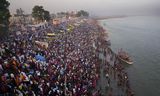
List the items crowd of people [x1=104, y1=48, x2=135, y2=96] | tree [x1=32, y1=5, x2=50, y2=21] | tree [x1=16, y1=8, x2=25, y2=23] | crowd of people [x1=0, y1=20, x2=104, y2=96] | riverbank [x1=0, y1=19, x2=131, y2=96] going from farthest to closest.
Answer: tree [x1=16, y1=8, x2=25, y2=23] < tree [x1=32, y1=5, x2=50, y2=21] < crowd of people [x1=104, y1=48, x2=135, y2=96] < riverbank [x1=0, y1=19, x2=131, y2=96] < crowd of people [x1=0, y1=20, x2=104, y2=96]

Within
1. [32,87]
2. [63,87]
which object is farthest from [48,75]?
[32,87]

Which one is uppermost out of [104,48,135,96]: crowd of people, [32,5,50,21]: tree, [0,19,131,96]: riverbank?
[32,5,50,21]: tree

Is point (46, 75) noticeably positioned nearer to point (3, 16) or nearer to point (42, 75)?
point (42, 75)

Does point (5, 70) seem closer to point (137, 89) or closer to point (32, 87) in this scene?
point (32, 87)

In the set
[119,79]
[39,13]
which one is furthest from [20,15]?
[119,79]

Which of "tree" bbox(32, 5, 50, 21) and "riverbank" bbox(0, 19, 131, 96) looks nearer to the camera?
"riverbank" bbox(0, 19, 131, 96)

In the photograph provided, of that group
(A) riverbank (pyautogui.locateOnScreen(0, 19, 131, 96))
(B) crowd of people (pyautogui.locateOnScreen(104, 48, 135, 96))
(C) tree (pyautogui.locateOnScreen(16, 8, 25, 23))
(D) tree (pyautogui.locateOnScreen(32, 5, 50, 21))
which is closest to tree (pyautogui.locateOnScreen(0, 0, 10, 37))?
(A) riverbank (pyautogui.locateOnScreen(0, 19, 131, 96))

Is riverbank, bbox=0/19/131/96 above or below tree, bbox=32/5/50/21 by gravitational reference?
Answer: below

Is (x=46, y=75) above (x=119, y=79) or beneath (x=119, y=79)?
above

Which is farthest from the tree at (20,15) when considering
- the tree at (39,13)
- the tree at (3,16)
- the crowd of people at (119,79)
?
the crowd of people at (119,79)

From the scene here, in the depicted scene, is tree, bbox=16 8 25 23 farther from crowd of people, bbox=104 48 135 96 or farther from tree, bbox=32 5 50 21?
crowd of people, bbox=104 48 135 96

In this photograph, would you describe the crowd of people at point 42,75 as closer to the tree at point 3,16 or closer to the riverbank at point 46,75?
the riverbank at point 46,75

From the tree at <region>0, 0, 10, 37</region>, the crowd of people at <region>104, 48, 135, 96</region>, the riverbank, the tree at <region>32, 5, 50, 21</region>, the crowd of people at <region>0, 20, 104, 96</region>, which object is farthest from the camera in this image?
the tree at <region>32, 5, 50, 21</region>
